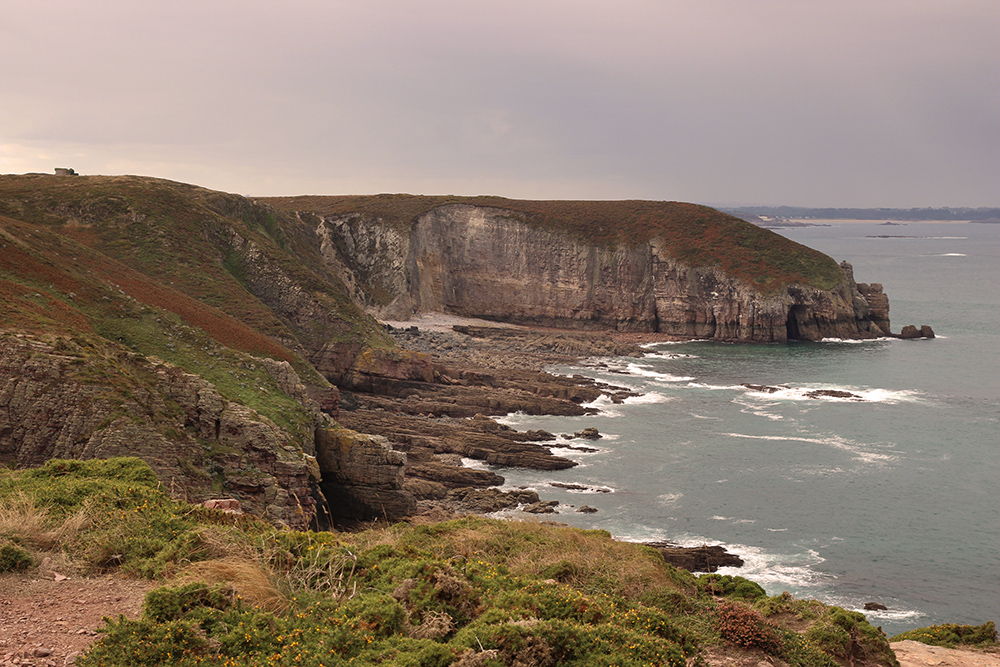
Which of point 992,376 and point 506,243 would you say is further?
point 506,243

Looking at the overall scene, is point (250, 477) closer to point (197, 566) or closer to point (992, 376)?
point (197, 566)

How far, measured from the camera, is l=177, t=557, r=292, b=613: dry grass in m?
10.4

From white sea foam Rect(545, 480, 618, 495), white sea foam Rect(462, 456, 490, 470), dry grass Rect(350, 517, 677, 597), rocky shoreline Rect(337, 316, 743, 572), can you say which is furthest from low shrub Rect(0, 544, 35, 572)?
white sea foam Rect(462, 456, 490, 470)

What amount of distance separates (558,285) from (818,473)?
60909 mm

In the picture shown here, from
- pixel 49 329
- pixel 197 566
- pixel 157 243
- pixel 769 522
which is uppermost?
pixel 157 243

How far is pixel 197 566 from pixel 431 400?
43.7m

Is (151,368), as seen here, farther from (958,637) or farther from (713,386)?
(713,386)

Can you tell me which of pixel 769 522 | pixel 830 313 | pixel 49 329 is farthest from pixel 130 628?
pixel 830 313

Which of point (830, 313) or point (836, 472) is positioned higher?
point (830, 313)

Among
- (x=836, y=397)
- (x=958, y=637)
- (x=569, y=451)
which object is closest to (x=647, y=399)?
(x=836, y=397)

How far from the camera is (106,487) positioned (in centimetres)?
1462

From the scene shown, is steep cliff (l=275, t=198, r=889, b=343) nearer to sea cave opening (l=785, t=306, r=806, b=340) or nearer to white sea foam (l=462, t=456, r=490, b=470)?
sea cave opening (l=785, t=306, r=806, b=340)

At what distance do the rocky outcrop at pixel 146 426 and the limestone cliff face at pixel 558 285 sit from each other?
227ft

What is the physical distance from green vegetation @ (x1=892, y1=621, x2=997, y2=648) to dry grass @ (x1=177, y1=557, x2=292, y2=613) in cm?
1401
